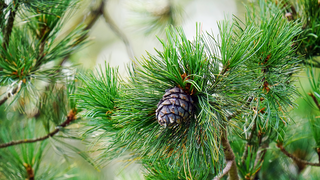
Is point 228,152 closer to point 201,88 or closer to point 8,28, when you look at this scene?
point 201,88

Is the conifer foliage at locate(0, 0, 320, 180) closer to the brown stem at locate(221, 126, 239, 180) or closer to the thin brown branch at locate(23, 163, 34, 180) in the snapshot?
the brown stem at locate(221, 126, 239, 180)

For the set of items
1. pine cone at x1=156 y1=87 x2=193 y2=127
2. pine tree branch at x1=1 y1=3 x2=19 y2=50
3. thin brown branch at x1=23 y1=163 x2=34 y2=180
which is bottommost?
thin brown branch at x1=23 y1=163 x2=34 y2=180

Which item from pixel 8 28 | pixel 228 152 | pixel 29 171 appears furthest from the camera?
pixel 29 171

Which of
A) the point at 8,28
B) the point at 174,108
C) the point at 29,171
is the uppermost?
the point at 8,28

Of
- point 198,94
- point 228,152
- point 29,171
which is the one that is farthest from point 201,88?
point 29,171

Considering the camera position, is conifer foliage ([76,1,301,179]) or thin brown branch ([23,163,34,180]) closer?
conifer foliage ([76,1,301,179])

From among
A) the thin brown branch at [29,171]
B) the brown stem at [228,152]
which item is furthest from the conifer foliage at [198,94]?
the thin brown branch at [29,171]

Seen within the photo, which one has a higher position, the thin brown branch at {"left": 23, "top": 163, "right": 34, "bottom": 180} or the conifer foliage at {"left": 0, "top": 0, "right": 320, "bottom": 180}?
the conifer foliage at {"left": 0, "top": 0, "right": 320, "bottom": 180}

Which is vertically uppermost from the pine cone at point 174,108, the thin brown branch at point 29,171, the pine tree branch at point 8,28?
the pine tree branch at point 8,28

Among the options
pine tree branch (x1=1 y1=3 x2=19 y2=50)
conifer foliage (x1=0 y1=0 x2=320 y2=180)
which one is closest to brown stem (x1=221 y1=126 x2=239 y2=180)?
conifer foliage (x1=0 y1=0 x2=320 y2=180)

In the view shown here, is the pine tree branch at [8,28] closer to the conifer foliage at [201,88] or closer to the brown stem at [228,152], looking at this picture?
the conifer foliage at [201,88]
